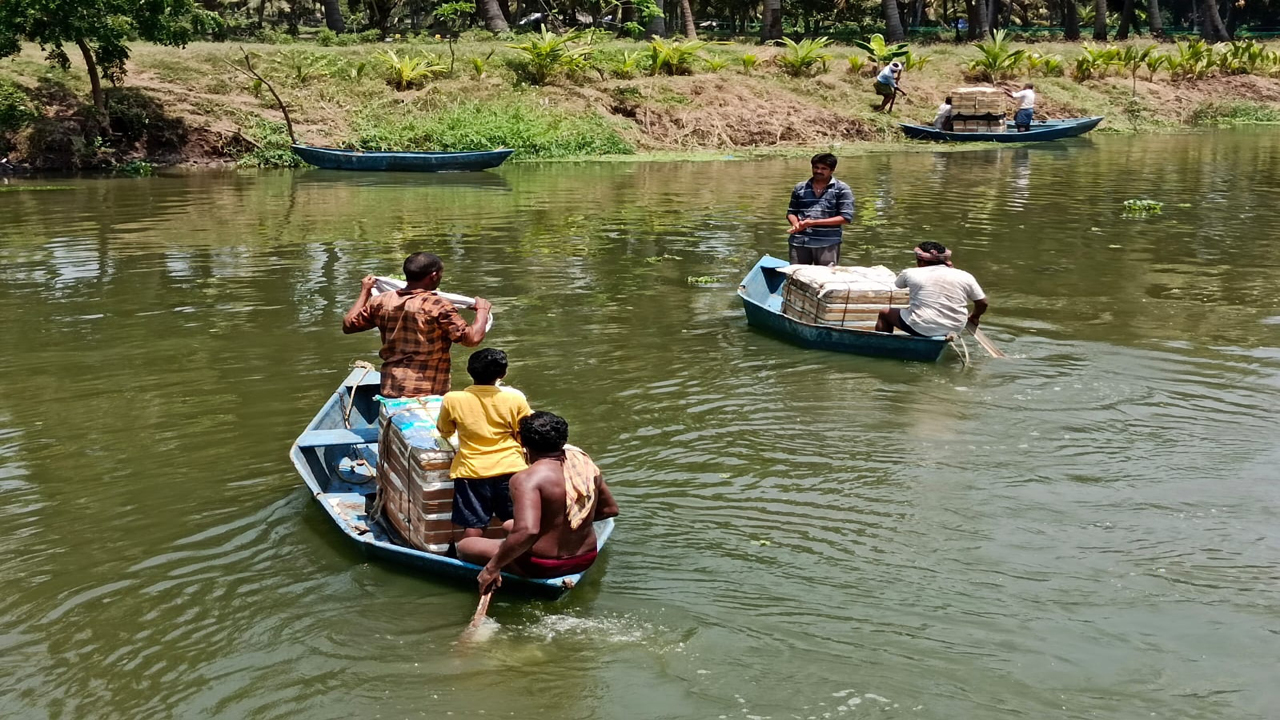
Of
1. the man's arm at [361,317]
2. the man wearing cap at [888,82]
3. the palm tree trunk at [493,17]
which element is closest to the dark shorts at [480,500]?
the man's arm at [361,317]

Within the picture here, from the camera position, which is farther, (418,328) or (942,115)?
(942,115)

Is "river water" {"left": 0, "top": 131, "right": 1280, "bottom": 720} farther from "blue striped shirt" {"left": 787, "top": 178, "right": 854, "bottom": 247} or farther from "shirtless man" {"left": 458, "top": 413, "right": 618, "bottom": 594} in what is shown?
"blue striped shirt" {"left": 787, "top": 178, "right": 854, "bottom": 247}

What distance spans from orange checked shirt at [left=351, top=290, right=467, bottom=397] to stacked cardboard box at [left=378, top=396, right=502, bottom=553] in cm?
51

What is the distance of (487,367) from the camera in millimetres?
6453

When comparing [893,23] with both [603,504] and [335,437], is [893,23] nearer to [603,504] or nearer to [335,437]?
[335,437]

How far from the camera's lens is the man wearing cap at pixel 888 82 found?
1465 inches

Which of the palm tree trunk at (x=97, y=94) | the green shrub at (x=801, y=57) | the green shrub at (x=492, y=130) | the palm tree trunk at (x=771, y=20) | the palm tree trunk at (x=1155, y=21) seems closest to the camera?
the palm tree trunk at (x=97, y=94)

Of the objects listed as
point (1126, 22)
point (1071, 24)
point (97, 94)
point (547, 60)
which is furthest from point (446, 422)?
point (1126, 22)

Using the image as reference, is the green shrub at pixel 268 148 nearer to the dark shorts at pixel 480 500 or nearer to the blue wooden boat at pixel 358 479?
the blue wooden boat at pixel 358 479

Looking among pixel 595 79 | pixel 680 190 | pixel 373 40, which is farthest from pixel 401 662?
pixel 373 40

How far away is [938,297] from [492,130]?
22.2 m

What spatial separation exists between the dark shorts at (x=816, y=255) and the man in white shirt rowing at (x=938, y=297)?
1.93 metres

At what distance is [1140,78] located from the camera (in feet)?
145

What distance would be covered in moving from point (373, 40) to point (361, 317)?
3248 centimetres
